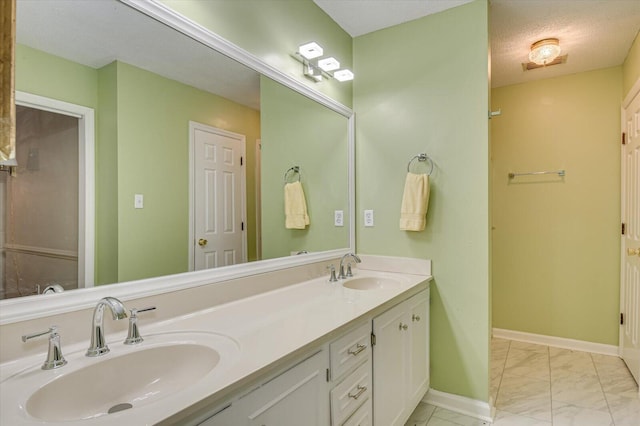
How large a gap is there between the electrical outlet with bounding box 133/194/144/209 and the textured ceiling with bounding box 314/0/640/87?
5.33 feet

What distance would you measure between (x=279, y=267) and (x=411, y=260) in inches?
36.4

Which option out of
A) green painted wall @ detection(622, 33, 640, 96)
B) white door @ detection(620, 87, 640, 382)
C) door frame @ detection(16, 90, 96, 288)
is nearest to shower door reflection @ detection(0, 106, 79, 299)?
door frame @ detection(16, 90, 96, 288)

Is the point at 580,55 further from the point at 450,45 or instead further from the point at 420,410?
the point at 420,410

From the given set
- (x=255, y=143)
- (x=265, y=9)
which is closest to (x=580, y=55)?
(x=265, y=9)

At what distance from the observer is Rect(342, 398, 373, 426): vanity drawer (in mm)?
1331

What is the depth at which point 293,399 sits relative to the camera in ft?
3.43

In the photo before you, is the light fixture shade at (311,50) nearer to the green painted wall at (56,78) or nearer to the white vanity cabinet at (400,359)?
the green painted wall at (56,78)

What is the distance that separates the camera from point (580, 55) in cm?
271

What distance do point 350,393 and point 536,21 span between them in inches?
99.7

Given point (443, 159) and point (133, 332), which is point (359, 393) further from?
point (443, 159)

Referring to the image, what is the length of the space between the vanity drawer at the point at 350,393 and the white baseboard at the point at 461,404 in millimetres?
982

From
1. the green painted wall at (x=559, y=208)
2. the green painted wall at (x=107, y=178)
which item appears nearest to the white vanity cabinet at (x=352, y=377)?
the green painted wall at (x=107, y=178)

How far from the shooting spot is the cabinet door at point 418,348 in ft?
6.20

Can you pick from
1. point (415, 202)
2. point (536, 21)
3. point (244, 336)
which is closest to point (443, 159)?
point (415, 202)
